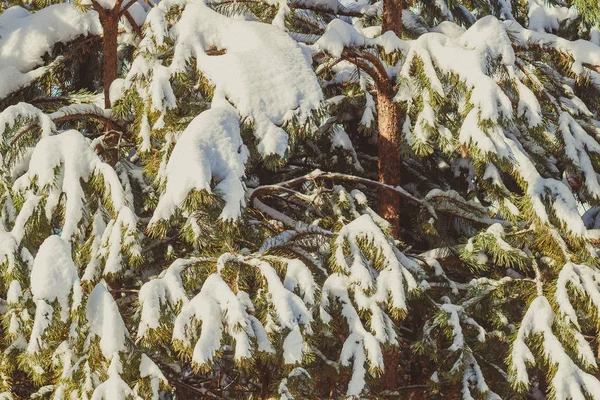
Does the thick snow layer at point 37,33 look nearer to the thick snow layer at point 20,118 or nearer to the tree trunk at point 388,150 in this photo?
the thick snow layer at point 20,118

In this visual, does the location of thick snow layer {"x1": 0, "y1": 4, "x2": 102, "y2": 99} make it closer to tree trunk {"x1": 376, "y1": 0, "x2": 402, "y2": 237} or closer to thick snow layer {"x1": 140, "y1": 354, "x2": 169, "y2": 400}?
tree trunk {"x1": 376, "y1": 0, "x2": 402, "y2": 237}

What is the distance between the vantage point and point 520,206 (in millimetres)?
4242

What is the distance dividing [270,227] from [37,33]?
8.20ft

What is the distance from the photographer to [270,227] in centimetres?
407

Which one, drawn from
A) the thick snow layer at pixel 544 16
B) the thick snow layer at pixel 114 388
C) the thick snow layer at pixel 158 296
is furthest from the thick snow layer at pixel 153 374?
the thick snow layer at pixel 544 16

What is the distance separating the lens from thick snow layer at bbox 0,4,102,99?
16.3 ft

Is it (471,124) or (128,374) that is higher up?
(471,124)

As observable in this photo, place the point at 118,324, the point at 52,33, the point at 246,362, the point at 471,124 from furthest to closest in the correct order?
the point at 52,33, the point at 471,124, the point at 118,324, the point at 246,362

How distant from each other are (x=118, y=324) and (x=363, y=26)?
13.4 ft

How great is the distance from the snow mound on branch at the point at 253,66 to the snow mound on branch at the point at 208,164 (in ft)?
0.66

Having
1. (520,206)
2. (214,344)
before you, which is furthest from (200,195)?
(520,206)

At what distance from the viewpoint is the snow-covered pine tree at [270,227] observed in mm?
3115

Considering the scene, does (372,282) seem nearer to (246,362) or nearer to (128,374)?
(246,362)

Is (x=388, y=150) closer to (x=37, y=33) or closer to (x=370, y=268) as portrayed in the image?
(x=370, y=268)
